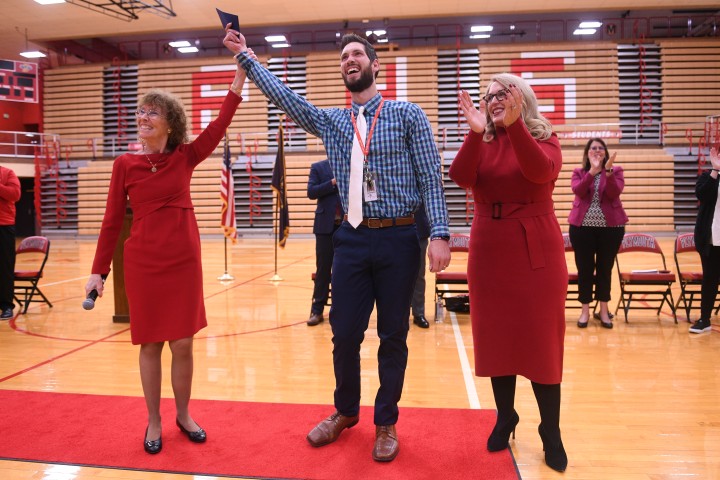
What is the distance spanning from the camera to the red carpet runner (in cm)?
243

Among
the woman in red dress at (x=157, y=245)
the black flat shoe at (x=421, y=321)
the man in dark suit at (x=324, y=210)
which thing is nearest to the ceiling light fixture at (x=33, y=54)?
the man in dark suit at (x=324, y=210)

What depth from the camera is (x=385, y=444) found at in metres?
2.54

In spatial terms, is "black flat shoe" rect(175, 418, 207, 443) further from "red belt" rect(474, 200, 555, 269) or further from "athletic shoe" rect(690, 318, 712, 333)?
"athletic shoe" rect(690, 318, 712, 333)

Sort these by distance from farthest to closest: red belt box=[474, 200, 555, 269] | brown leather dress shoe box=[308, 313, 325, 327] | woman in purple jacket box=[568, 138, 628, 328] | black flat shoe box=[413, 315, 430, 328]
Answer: brown leather dress shoe box=[308, 313, 325, 327] → black flat shoe box=[413, 315, 430, 328] → woman in purple jacket box=[568, 138, 628, 328] → red belt box=[474, 200, 555, 269]

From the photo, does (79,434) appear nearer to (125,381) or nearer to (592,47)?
(125,381)

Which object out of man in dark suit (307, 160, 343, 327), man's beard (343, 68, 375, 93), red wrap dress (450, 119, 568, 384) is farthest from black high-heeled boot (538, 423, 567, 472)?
man in dark suit (307, 160, 343, 327)

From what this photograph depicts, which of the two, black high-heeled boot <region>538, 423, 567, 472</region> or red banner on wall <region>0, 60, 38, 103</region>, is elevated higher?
red banner on wall <region>0, 60, 38, 103</region>

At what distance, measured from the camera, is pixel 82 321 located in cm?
593

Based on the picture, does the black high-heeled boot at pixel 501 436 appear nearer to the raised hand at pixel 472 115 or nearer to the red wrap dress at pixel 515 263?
the red wrap dress at pixel 515 263

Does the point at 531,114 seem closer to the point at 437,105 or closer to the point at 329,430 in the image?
the point at 329,430

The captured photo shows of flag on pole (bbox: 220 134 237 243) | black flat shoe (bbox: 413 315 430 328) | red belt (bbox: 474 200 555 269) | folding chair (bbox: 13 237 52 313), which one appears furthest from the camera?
flag on pole (bbox: 220 134 237 243)

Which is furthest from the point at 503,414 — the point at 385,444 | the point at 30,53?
the point at 30,53

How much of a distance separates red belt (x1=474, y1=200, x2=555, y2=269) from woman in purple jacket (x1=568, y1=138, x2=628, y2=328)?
2705 millimetres

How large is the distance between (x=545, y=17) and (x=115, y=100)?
13.2 m
